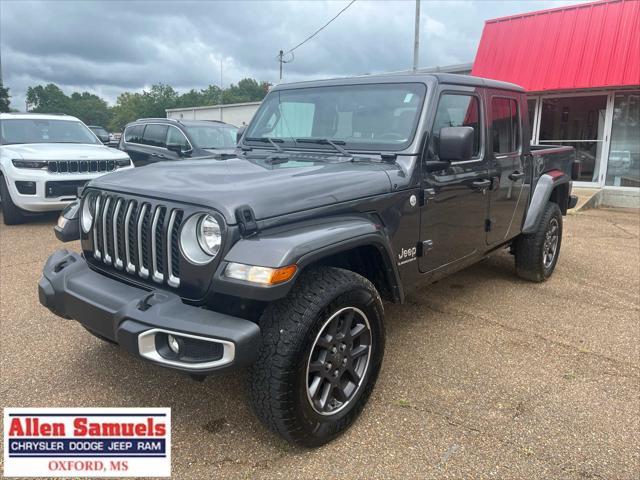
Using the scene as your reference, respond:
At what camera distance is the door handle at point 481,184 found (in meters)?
3.78

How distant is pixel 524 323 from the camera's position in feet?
13.7

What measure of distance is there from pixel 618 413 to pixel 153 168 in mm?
3048

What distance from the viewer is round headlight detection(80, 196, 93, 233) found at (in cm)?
297

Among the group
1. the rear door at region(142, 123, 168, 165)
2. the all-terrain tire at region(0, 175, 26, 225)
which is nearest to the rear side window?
the rear door at region(142, 123, 168, 165)

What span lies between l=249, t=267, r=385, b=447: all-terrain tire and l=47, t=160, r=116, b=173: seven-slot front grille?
20.8 feet

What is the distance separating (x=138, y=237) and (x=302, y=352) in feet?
3.32

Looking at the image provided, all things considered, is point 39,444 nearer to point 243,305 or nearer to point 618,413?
point 243,305

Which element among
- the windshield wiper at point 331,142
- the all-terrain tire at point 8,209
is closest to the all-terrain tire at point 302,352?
the windshield wiper at point 331,142

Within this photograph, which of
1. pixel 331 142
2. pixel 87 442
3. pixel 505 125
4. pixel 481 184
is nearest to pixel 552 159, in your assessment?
pixel 505 125

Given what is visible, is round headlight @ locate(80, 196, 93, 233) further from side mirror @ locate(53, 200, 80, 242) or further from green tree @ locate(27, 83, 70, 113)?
green tree @ locate(27, 83, 70, 113)

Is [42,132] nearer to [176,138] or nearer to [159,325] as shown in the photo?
[176,138]

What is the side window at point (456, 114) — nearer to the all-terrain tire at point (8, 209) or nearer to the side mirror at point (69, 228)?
the side mirror at point (69, 228)

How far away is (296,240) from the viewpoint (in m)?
2.31

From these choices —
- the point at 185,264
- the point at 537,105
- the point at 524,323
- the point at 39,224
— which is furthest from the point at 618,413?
the point at 537,105
